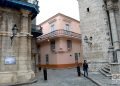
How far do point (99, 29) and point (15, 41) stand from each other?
8.36 meters

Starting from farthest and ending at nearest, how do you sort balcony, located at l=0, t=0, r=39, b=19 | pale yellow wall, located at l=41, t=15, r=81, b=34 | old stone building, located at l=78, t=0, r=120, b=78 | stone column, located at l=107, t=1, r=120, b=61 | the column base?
pale yellow wall, located at l=41, t=15, r=81, b=34, old stone building, located at l=78, t=0, r=120, b=78, stone column, located at l=107, t=1, r=120, b=61, balcony, located at l=0, t=0, r=39, b=19, the column base

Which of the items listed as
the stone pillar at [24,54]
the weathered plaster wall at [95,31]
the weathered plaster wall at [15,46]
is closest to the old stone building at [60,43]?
the weathered plaster wall at [95,31]

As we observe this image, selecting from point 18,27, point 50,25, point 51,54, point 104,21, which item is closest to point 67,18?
point 50,25

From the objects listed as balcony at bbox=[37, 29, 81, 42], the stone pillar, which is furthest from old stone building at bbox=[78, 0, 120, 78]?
balcony at bbox=[37, 29, 81, 42]

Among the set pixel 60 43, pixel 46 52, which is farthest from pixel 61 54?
pixel 46 52

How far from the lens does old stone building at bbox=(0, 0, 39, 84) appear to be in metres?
11.6

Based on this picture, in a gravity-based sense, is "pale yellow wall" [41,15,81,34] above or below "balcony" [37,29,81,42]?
above

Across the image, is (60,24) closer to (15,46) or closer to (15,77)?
(15,46)

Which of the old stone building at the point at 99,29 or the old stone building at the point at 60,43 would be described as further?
the old stone building at the point at 60,43

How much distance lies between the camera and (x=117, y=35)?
14.9 meters

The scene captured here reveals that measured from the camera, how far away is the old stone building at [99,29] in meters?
15.2

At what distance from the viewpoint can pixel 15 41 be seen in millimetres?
12242

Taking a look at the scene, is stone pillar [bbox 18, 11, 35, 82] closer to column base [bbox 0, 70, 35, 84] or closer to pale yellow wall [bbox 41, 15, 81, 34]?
column base [bbox 0, 70, 35, 84]

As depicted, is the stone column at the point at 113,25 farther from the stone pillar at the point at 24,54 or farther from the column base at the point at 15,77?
the column base at the point at 15,77
